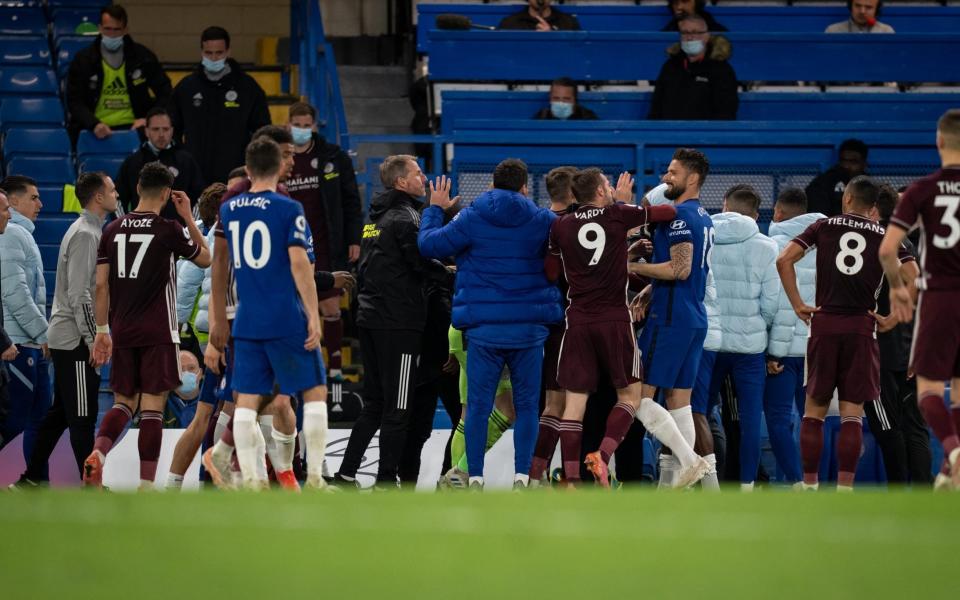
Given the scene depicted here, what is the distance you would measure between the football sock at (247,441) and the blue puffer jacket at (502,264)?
1973 millimetres

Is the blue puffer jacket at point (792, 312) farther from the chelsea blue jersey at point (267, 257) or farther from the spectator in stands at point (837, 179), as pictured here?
the chelsea blue jersey at point (267, 257)

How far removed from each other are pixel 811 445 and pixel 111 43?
28.4 ft

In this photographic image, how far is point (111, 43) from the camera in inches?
559

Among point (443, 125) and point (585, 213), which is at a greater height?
point (443, 125)

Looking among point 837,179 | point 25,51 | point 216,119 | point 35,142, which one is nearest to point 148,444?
point 216,119

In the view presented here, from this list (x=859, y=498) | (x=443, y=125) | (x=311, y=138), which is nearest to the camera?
(x=859, y=498)

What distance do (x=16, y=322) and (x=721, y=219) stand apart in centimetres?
545

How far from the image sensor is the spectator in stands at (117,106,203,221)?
1231 cm

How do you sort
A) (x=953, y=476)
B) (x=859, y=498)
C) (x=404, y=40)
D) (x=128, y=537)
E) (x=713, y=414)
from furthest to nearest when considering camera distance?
(x=404, y=40) → (x=713, y=414) → (x=953, y=476) → (x=859, y=498) → (x=128, y=537)

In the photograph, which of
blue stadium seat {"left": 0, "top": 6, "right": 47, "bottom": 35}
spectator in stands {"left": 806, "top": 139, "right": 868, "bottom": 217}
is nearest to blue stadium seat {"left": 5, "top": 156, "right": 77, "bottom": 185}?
blue stadium seat {"left": 0, "top": 6, "right": 47, "bottom": 35}

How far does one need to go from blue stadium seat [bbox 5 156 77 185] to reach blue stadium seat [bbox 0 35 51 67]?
2131 millimetres

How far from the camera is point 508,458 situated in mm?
10719

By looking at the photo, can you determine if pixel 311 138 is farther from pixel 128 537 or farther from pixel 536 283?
pixel 128 537

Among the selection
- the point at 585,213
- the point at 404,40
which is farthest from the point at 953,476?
the point at 404,40
